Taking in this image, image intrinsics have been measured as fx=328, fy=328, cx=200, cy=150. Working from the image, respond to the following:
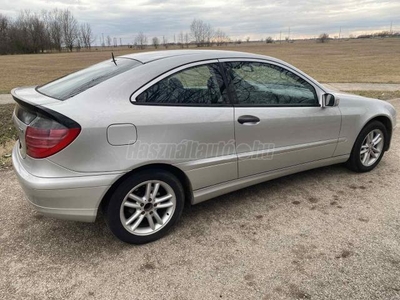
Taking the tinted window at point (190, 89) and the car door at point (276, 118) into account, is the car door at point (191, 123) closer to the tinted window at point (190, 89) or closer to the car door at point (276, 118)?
the tinted window at point (190, 89)

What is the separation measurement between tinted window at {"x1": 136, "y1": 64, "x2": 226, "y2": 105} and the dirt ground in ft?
3.81

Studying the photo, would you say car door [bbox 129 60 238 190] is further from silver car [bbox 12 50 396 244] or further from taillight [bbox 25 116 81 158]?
taillight [bbox 25 116 81 158]

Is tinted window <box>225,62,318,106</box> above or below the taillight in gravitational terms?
above

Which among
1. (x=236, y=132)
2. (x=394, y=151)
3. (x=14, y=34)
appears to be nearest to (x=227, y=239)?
(x=236, y=132)

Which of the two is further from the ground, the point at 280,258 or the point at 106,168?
the point at 106,168

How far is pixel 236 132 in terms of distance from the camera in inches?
117

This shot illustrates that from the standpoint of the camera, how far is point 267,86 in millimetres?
3303

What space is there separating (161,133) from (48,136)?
0.81m

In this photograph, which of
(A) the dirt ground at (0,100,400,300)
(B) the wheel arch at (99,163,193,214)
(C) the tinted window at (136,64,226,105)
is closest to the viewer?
(A) the dirt ground at (0,100,400,300)

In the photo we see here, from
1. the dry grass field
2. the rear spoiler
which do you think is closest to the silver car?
the rear spoiler

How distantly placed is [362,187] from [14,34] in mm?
100086

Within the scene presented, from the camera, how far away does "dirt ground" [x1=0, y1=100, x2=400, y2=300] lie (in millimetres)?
2266

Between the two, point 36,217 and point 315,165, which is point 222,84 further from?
point 36,217

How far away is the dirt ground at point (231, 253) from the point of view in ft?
7.43
